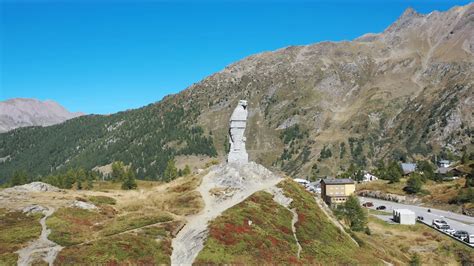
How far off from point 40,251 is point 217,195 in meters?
35.6

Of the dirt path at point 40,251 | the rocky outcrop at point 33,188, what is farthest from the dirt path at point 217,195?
the rocky outcrop at point 33,188

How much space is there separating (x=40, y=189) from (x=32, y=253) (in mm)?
49985

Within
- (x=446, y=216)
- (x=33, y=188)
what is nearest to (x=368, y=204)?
(x=446, y=216)

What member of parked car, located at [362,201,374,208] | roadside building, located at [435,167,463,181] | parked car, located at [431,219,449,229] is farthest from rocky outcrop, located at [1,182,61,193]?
roadside building, located at [435,167,463,181]

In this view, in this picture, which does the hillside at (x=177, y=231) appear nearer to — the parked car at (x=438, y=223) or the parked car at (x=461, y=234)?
the parked car at (x=461, y=234)

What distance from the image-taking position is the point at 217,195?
278 ft

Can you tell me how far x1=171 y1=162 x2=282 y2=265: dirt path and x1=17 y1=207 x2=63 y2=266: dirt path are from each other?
14.4 m

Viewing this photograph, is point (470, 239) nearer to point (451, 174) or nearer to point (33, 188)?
point (33, 188)

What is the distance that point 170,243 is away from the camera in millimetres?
62062

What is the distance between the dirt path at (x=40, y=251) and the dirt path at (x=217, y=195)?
47.1ft

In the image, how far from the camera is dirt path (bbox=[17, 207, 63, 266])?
5297cm

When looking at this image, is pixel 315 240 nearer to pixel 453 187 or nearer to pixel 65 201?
pixel 65 201

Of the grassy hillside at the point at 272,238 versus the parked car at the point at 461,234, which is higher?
the grassy hillside at the point at 272,238

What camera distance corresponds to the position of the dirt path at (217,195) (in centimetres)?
6050
